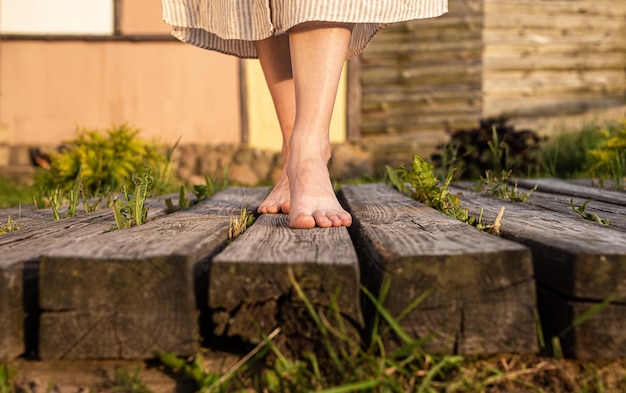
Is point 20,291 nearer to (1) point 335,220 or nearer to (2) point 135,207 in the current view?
(2) point 135,207

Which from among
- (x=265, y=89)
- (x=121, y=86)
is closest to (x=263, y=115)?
(x=265, y=89)

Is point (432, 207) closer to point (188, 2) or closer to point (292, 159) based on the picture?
point (292, 159)

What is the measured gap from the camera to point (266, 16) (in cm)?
194

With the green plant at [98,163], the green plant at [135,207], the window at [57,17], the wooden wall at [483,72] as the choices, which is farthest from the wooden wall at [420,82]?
the green plant at [135,207]

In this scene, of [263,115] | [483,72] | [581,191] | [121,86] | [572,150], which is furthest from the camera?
[483,72]

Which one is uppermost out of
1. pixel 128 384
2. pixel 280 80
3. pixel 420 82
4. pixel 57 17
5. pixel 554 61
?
pixel 57 17

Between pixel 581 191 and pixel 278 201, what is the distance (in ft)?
4.01

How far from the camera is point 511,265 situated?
1.14 m

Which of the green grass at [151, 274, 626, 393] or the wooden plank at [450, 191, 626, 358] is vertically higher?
the wooden plank at [450, 191, 626, 358]

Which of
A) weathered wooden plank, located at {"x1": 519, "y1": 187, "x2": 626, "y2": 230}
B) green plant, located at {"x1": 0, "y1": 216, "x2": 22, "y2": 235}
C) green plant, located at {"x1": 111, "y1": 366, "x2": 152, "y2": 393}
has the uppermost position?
weathered wooden plank, located at {"x1": 519, "y1": 187, "x2": 626, "y2": 230}

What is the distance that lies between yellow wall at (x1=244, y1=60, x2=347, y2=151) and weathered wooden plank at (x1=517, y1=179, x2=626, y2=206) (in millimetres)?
4480

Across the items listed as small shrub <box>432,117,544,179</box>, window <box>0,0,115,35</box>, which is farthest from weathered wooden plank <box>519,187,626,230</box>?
window <box>0,0,115,35</box>

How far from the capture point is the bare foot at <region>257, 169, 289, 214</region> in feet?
6.91

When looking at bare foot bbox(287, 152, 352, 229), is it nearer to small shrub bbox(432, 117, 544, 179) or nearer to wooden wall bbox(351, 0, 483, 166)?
small shrub bbox(432, 117, 544, 179)
